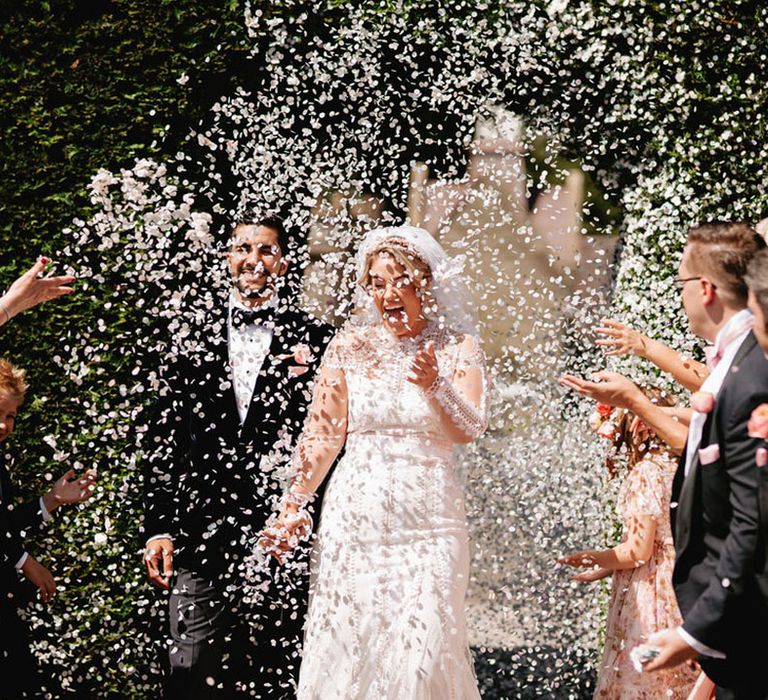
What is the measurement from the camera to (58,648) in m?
4.77

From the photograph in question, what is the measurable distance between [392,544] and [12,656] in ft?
4.52

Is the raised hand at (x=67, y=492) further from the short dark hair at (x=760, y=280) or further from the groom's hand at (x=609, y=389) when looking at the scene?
the short dark hair at (x=760, y=280)

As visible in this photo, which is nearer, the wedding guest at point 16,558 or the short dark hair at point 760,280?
the short dark hair at point 760,280

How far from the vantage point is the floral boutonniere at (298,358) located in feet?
→ 13.9

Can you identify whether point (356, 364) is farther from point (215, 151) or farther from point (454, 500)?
point (215, 151)

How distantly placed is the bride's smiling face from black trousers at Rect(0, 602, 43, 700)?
168 cm

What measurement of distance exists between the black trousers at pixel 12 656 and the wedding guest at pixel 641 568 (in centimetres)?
192

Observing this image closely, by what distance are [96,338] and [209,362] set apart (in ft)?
2.42

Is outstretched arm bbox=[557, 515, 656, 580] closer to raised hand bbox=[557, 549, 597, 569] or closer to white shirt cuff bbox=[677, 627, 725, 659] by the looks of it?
raised hand bbox=[557, 549, 597, 569]

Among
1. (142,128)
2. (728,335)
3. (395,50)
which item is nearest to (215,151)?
(142,128)

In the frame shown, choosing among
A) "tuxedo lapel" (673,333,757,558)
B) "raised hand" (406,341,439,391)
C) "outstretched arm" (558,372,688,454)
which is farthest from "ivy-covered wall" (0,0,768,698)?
"tuxedo lapel" (673,333,757,558)

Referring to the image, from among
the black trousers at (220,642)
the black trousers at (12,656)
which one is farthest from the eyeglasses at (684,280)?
the black trousers at (12,656)

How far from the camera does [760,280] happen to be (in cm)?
248

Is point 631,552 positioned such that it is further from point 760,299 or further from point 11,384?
point 11,384
